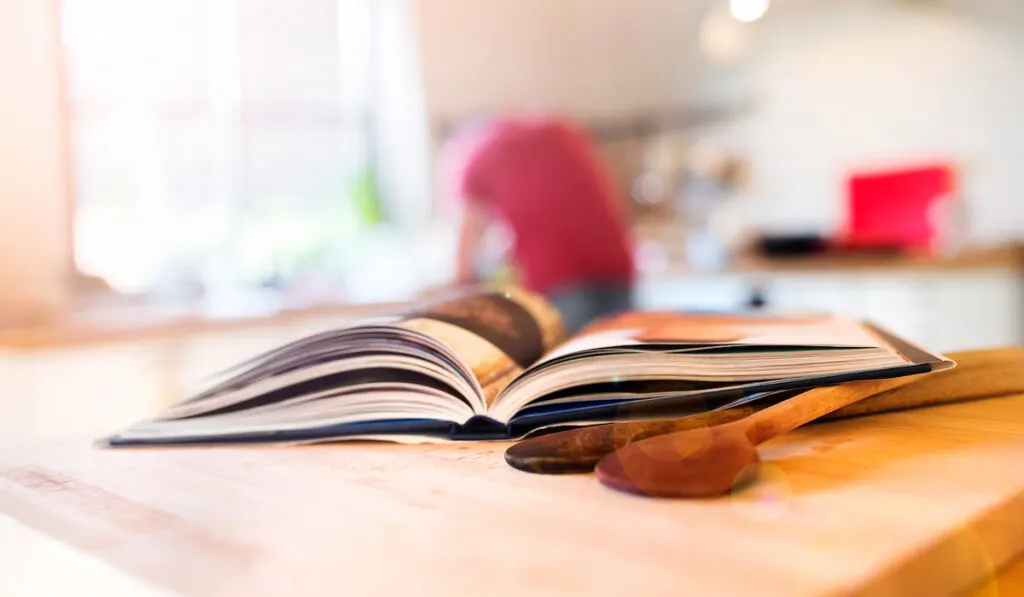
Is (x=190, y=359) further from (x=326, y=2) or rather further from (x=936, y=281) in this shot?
(x=936, y=281)

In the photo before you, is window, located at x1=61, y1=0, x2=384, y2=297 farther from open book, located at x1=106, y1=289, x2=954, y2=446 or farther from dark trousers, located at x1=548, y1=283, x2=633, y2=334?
open book, located at x1=106, y1=289, x2=954, y2=446

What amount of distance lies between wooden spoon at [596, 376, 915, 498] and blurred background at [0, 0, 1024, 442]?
1.59 metres

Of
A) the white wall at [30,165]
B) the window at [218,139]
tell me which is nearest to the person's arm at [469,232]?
the window at [218,139]

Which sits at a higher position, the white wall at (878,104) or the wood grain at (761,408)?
the white wall at (878,104)

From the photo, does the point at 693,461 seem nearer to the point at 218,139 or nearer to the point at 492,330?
the point at 492,330

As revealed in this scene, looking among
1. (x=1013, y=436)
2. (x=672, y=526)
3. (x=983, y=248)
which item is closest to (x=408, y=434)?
(x=672, y=526)

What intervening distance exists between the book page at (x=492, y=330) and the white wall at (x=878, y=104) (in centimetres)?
265

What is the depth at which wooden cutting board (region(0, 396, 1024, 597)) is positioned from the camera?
321 mm

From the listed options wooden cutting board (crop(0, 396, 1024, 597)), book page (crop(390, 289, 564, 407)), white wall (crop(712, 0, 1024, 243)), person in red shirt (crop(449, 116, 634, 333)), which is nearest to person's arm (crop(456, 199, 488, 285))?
person in red shirt (crop(449, 116, 634, 333))

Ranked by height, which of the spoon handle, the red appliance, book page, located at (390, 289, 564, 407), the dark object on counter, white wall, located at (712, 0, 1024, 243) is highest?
white wall, located at (712, 0, 1024, 243)

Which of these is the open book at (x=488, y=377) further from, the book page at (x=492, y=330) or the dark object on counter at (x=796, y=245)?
the dark object on counter at (x=796, y=245)

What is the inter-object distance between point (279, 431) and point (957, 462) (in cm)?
43

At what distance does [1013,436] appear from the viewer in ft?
1.77

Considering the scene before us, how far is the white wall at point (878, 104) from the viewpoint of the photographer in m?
2.90
